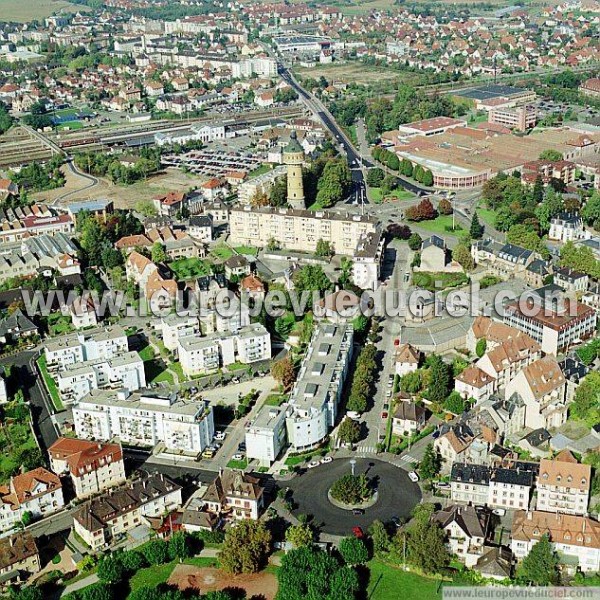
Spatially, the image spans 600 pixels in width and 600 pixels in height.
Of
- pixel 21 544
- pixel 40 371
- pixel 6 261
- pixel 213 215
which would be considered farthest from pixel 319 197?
pixel 21 544

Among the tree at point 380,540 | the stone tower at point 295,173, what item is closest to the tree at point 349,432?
the tree at point 380,540

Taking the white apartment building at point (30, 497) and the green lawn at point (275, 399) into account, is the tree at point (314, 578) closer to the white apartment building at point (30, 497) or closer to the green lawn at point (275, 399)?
the white apartment building at point (30, 497)

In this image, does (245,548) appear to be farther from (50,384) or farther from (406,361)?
(50,384)

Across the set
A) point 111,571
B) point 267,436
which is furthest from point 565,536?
point 111,571

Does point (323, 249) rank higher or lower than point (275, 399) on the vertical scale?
higher

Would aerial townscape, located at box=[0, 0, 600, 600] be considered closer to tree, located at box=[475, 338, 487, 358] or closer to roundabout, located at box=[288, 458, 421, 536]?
roundabout, located at box=[288, 458, 421, 536]

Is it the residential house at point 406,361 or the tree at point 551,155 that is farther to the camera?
the tree at point 551,155
